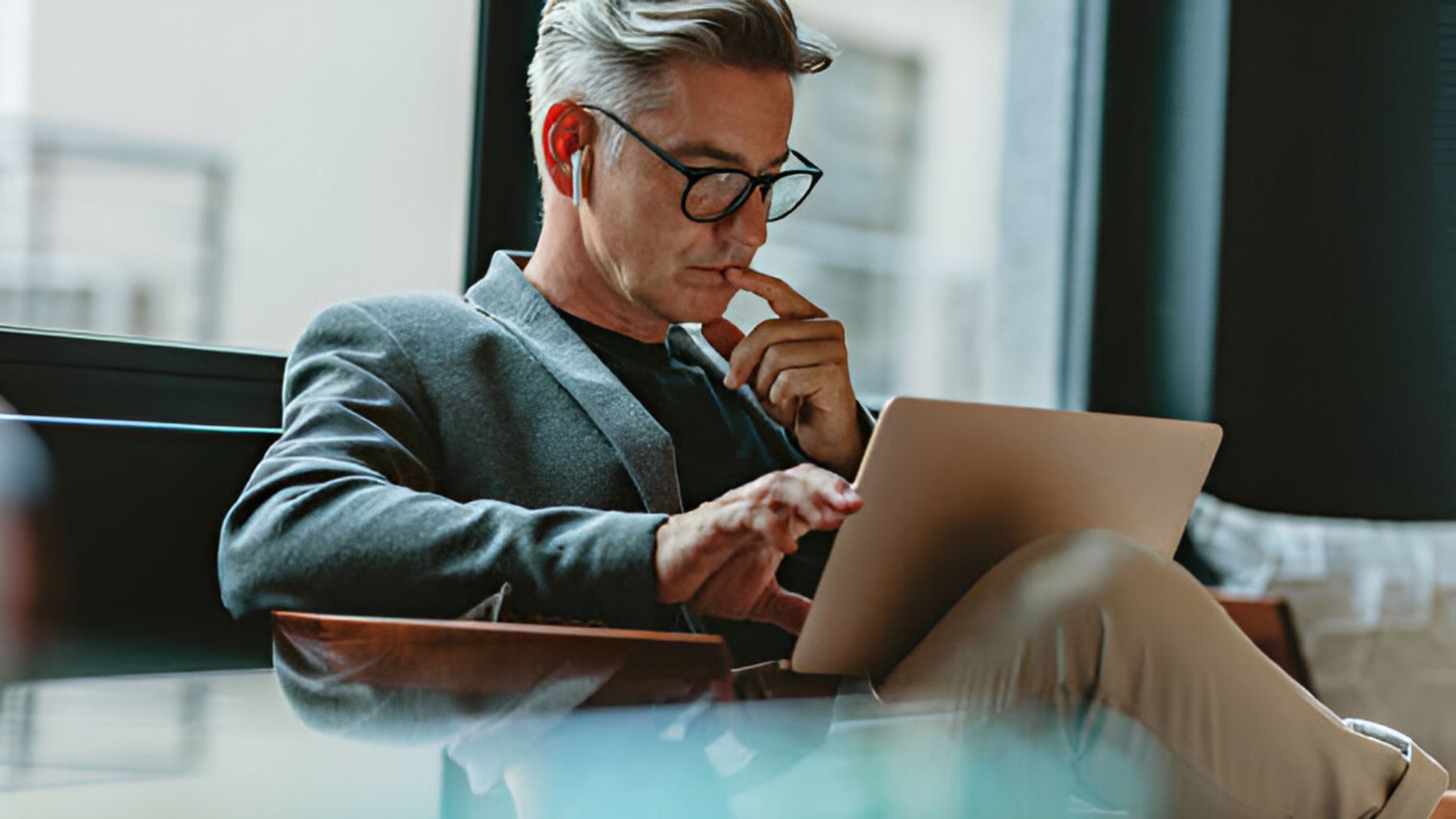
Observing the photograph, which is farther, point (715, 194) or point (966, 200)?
point (966, 200)

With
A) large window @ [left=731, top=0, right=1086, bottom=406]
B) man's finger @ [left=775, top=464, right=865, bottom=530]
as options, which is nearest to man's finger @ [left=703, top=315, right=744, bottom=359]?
man's finger @ [left=775, top=464, right=865, bottom=530]

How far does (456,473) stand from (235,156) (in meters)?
0.70

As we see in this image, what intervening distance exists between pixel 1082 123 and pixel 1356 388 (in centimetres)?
69

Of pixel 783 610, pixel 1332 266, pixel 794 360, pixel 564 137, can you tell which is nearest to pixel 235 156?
pixel 564 137

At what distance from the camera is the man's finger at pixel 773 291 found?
1.35 m

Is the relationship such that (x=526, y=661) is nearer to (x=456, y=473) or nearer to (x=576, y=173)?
(x=456, y=473)

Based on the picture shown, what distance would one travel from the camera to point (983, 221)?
269 centimetres

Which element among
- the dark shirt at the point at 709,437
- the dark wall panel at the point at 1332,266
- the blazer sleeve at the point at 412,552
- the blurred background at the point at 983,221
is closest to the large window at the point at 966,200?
the blurred background at the point at 983,221

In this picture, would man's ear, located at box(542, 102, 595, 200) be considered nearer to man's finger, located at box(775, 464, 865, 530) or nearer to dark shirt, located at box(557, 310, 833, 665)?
dark shirt, located at box(557, 310, 833, 665)

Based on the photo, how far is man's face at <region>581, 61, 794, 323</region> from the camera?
130 cm

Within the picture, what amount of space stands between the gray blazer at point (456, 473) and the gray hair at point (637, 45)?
7.6 inches

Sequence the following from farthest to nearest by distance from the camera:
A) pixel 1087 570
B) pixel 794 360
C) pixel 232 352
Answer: pixel 232 352 < pixel 794 360 < pixel 1087 570

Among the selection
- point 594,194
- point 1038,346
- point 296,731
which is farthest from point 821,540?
point 1038,346

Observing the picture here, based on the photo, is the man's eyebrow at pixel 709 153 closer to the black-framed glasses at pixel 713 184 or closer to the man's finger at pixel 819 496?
the black-framed glasses at pixel 713 184
